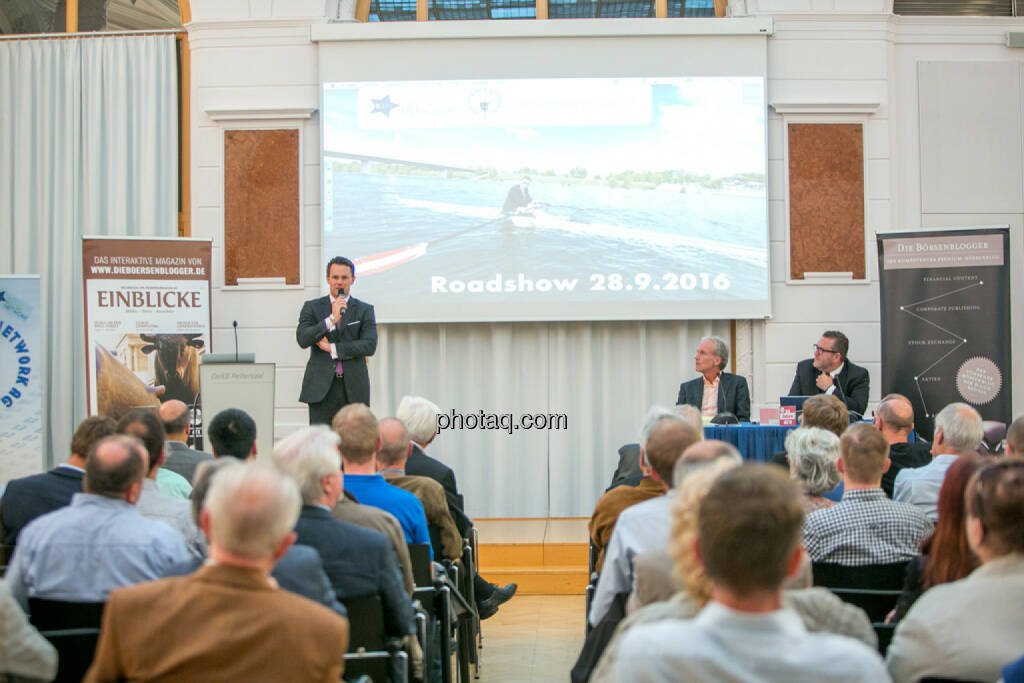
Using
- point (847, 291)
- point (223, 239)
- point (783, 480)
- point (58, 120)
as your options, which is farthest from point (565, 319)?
point (783, 480)

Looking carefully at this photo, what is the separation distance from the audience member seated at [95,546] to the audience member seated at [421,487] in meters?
1.15

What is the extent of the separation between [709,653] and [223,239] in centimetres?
642

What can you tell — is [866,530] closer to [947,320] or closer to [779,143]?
[947,320]

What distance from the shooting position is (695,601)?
1.61 metres

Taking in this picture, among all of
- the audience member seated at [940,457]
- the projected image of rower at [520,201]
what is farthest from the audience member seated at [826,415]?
the projected image of rower at [520,201]

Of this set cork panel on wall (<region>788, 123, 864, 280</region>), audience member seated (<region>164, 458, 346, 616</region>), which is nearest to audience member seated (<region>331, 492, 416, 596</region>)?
audience member seated (<region>164, 458, 346, 616</region>)

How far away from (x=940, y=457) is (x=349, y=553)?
6.86 feet

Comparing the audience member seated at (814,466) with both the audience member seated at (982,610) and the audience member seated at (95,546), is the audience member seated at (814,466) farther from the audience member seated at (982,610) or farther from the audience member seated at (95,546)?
the audience member seated at (95,546)

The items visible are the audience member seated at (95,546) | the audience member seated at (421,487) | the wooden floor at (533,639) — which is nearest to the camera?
the audience member seated at (95,546)

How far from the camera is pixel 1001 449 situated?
6219 millimetres

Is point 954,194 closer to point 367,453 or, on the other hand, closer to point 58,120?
point 367,453

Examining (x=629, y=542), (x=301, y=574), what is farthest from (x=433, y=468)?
(x=301, y=574)

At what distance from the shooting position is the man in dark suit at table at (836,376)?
6.10 metres

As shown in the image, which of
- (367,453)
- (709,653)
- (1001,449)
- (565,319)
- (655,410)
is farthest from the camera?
(565,319)
